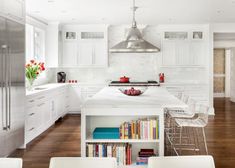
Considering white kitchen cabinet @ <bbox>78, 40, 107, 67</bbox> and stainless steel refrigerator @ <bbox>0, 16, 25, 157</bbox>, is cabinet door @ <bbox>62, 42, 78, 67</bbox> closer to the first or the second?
white kitchen cabinet @ <bbox>78, 40, 107, 67</bbox>

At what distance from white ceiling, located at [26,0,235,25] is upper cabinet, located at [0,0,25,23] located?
904 mm

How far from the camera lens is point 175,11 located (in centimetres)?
696

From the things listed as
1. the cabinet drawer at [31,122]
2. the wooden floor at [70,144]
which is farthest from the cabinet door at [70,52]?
the cabinet drawer at [31,122]

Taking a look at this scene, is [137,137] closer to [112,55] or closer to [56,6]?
[56,6]

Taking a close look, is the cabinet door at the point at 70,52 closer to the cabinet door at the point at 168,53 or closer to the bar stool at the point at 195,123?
the cabinet door at the point at 168,53

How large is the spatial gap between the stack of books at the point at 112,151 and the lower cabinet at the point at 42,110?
1.90 m

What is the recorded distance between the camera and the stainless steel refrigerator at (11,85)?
430cm

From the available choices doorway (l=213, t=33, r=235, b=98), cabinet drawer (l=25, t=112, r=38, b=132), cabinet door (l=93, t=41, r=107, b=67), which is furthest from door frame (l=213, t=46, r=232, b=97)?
cabinet drawer (l=25, t=112, r=38, b=132)

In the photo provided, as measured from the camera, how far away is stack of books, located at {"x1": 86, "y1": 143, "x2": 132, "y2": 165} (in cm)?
394

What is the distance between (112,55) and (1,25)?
517 cm

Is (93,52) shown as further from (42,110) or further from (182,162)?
(182,162)

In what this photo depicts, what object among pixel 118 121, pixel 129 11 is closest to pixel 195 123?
pixel 118 121

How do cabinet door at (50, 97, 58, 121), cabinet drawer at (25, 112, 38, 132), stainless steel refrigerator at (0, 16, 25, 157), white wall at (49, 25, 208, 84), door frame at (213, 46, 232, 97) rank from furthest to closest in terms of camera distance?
door frame at (213, 46, 232, 97), white wall at (49, 25, 208, 84), cabinet door at (50, 97, 58, 121), cabinet drawer at (25, 112, 38, 132), stainless steel refrigerator at (0, 16, 25, 157)

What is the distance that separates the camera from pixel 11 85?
Answer: 180 inches
